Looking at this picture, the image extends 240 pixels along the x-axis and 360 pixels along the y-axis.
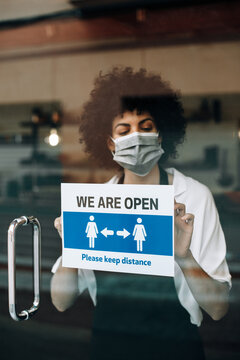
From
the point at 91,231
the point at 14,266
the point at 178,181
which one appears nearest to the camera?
the point at 178,181

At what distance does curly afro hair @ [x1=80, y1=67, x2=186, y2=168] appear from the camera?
196 cm

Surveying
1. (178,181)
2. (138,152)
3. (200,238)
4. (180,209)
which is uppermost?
(138,152)

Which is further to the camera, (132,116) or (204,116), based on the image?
(132,116)

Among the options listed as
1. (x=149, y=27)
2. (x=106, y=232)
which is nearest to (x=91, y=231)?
(x=106, y=232)

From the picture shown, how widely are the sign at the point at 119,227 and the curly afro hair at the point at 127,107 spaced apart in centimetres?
15

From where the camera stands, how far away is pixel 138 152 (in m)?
2.03

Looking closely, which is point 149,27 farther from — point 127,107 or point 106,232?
point 106,232

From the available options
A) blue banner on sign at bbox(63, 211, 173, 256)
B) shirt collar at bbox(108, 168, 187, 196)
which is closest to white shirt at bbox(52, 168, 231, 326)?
shirt collar at bbox(108, 168, 187, 196)

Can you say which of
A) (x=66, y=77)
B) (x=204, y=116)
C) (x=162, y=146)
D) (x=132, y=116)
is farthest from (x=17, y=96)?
(x=204, y=116)

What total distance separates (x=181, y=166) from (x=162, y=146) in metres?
0.12

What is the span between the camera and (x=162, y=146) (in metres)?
1.98

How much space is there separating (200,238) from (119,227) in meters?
0.34

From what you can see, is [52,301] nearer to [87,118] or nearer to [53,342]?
[53,342]

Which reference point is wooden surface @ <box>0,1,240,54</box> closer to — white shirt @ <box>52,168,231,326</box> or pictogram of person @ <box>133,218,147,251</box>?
white shirt @ <box>52,168,231,326</box>
